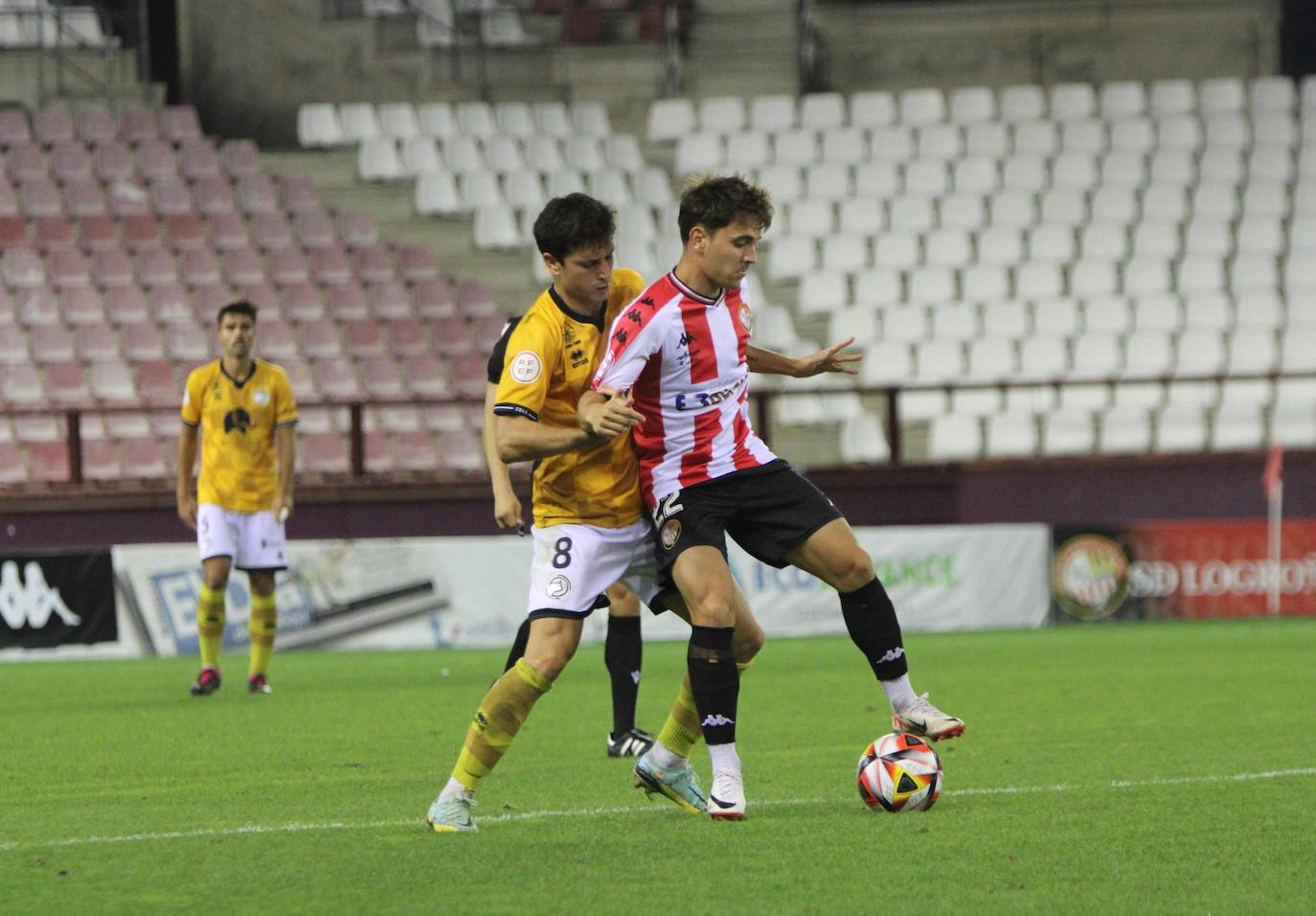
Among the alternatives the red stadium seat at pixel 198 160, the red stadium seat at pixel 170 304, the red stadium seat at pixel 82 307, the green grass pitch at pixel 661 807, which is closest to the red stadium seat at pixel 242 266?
the red stadium seat at pixel 170 304

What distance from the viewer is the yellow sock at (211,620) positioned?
449 inches

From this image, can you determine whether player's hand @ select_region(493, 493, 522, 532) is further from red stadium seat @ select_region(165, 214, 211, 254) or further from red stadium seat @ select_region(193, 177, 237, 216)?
red stadium seat @ select_region(193, 177, 237, 216)

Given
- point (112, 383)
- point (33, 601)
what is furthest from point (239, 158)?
point (33, 601)

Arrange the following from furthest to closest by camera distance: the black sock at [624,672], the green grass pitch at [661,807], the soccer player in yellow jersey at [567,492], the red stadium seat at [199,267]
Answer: the red stadium seat at [199,267], the black sock at [624,672], the soccer player in yellow jersey at [567,492], the green grass pitch at [661,807]

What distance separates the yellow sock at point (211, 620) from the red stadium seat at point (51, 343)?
26.7 feet

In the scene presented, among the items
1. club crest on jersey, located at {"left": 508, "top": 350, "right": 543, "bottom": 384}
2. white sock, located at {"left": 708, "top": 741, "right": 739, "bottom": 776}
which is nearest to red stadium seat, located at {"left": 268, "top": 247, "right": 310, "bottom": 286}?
club crest on jersey, located at {"left": 508, "top": 350, "right": 543, "bottom": 384}

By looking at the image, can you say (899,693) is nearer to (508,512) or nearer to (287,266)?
(508,512)

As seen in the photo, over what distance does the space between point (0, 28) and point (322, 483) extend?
9.61 metres

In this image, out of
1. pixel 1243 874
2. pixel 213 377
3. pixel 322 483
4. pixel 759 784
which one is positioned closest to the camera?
pixel 1243 874

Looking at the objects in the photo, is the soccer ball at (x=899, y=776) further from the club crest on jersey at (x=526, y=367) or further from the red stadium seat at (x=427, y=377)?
the red stadium seat at (x=427, y=377)

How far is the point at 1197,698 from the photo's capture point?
10.1 meters

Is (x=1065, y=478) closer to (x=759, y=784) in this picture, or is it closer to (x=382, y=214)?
(x=382, y=214)

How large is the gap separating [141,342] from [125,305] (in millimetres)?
600

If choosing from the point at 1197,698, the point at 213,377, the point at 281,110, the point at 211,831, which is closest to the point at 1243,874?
the point at 211,831
